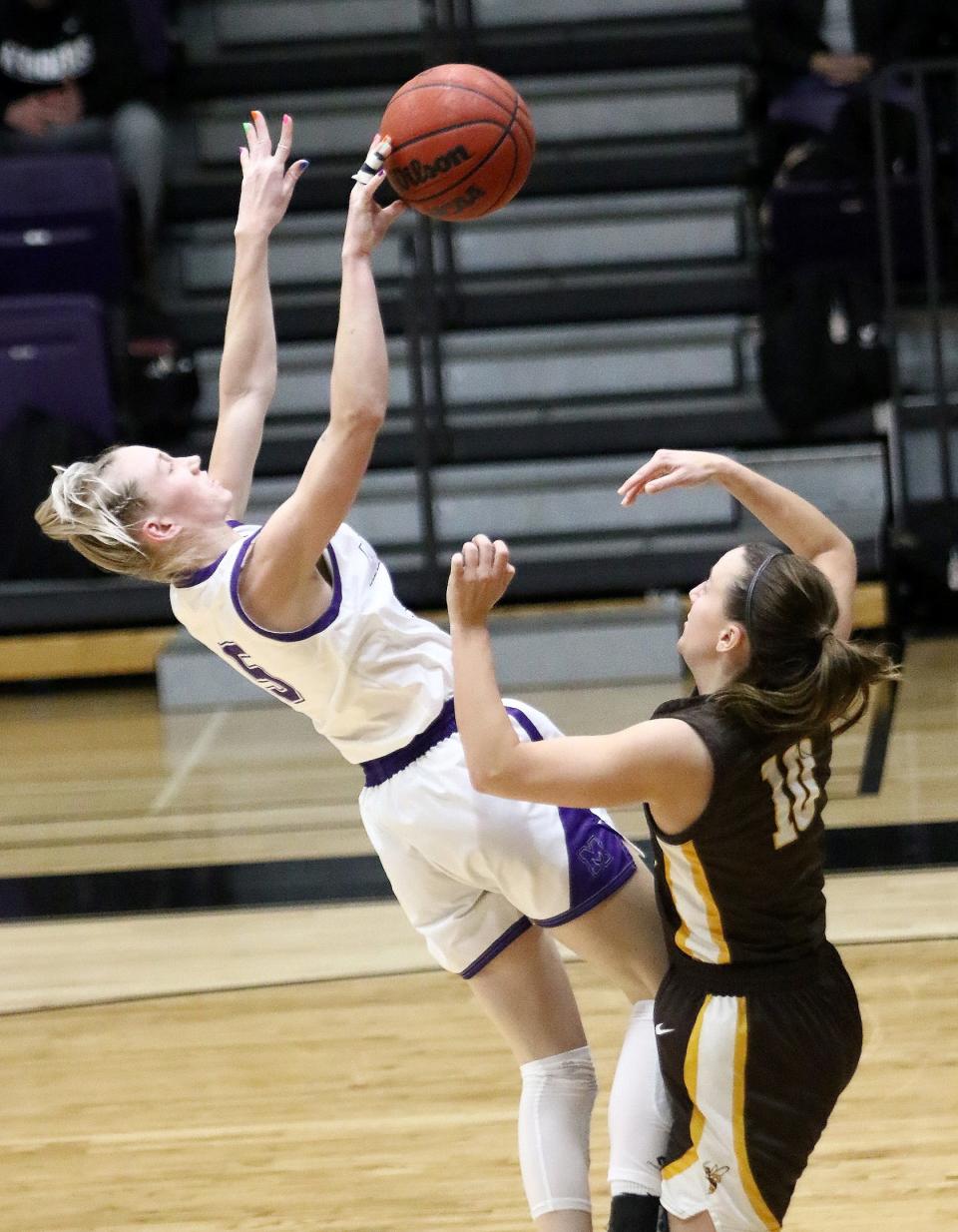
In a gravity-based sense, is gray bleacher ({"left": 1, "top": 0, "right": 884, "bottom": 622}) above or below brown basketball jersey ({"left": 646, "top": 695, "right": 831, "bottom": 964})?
above

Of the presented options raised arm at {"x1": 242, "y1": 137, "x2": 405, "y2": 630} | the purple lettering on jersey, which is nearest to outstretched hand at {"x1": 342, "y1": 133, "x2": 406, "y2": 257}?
raised arm at {"x1": 242, "y1": 137, "x2": 405, "y2": 630}

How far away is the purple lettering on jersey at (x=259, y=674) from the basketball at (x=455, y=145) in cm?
69

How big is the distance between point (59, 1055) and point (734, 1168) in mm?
1841

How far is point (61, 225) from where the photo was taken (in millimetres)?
7238

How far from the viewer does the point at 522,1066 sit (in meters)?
2.41

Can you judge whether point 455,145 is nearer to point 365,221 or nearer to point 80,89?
point 365,221

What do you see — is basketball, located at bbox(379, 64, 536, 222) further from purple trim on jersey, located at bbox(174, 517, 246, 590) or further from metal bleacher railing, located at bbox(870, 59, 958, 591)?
metal bleacher railing, located at bbox(870, 59, 958, 591)

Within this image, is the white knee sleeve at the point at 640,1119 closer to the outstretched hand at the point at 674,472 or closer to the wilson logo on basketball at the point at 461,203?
the outstretched hand at the point at 674,472

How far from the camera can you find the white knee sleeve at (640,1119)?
7.44 ft

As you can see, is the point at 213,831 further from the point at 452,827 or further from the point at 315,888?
the point at 452,827

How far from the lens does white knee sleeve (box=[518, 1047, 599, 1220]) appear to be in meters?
2.34

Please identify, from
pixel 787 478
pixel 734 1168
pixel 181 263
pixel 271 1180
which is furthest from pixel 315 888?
pixel 181 263

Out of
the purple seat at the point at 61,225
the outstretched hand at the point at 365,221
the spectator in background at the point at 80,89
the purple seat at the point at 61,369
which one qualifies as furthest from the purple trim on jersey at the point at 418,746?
the spectator in background at the point at 80,89

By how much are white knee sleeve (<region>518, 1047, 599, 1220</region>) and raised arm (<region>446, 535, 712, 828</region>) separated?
1.58 ft
